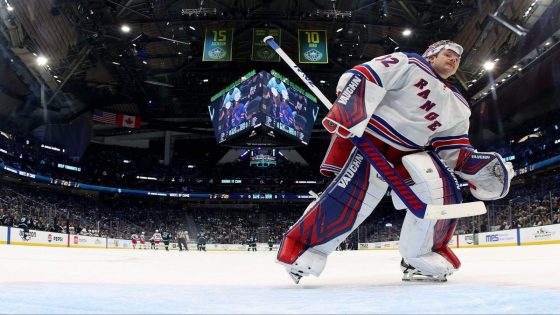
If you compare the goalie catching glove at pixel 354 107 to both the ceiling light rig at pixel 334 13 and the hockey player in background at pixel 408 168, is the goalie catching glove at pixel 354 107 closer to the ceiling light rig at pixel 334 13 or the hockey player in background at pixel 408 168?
the hockey player in background at pixel 408 168

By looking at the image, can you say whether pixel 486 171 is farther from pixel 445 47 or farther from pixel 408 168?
pixel 445 47

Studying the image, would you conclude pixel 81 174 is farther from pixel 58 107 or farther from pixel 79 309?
pixel 79 309

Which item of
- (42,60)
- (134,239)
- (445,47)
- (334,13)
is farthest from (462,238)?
(42,60)

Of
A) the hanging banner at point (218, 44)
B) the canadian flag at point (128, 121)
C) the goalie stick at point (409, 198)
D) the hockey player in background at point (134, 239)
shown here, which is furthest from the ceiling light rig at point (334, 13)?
the canadian flag at point (128, 121)

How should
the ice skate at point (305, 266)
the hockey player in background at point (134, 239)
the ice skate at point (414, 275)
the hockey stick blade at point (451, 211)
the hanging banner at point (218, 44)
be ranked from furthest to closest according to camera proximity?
the hockey player in background at point (134, 239) < the hanging banner at point (218, 44) < the ice skate at point (414, 275) < the ice skate at point (305, 266) < the hockey stick blade at point (451, 211)

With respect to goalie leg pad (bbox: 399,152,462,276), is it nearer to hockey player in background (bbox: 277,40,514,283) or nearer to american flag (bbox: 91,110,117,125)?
hockey player in background (bbox: 277,40,514,283)

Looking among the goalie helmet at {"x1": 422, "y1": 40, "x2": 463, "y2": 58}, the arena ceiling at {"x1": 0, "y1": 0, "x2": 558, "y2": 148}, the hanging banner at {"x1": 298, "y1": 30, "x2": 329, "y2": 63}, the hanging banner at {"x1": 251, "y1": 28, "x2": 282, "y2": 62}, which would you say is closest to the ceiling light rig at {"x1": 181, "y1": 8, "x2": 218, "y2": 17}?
the arena ceiling at {"x1": 0, "y1": 0, "x2": 558, "y2": 148}

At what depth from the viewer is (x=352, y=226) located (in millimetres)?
2852

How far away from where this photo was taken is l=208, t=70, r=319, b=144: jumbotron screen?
14336 mm

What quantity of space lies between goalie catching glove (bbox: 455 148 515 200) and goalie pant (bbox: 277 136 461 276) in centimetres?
26

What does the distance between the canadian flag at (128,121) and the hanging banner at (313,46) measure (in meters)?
16.3

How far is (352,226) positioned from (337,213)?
0.13 m

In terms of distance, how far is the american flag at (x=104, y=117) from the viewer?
2656 cm

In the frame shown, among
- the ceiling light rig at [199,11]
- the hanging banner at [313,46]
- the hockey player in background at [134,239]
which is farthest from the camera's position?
the hockey player in background at [134,239]
